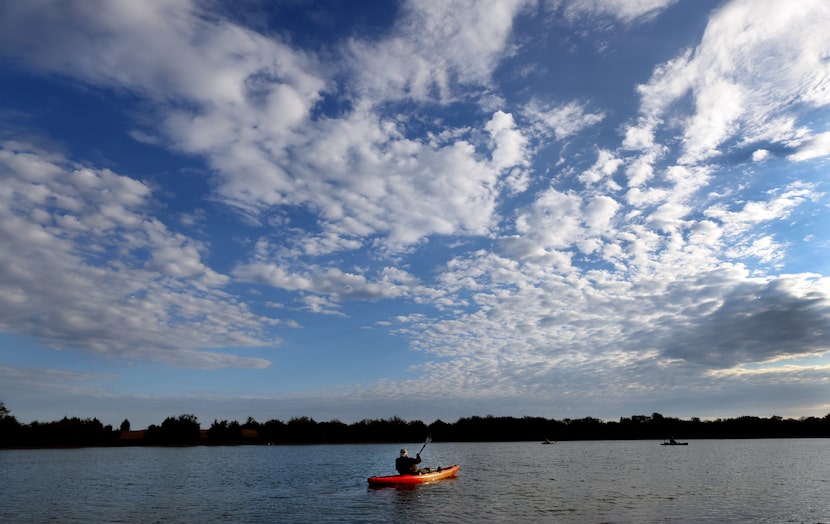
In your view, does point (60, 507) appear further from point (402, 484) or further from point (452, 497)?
point (452, 497)

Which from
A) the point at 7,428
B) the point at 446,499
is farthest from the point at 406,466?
the point at 7,428

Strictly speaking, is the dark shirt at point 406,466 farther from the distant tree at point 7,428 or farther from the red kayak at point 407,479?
the distant tree at point 7,428

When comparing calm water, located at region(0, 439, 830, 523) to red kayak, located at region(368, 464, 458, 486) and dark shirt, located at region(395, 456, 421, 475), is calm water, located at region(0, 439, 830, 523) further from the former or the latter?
dark shirt, located at region(395, 456, 421, 475)

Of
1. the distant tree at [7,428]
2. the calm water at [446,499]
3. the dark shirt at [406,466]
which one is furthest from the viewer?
the distant tree at [7,428]

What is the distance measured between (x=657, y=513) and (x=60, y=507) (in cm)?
3759

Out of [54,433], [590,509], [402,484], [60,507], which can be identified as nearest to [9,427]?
[54,433]

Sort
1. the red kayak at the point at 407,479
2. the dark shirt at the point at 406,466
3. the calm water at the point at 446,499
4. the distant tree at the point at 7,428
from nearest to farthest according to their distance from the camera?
the calm water at the point at 446,499
the red kayak at the point at 407,479
the dark shirt at the point at 406,466
the distant tree at the point at 7,428

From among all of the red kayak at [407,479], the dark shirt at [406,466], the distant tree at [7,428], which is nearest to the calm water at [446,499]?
the red kayak at [407,479]

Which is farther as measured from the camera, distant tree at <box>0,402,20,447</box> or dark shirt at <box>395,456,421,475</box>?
distant tree at <box>0,402,20,447</box>

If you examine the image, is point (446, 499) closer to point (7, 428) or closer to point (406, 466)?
point (406, 466)

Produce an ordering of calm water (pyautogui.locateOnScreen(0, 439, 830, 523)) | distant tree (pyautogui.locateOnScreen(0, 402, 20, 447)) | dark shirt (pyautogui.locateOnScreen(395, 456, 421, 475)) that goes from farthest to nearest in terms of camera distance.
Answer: distant tree (pyautogui.locateOnScreen(0, 402, 20, 447)), dark shirt (pyautogui.locateOnScreen(395, 456, 421, 475)), calm water (pyautogui.locateOnScreen(0, 439, 830, 523))

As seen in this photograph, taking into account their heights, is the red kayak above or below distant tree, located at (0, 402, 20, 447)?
below

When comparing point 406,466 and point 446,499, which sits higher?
point 406,466

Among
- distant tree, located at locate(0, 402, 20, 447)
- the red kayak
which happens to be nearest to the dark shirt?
the red kayak
